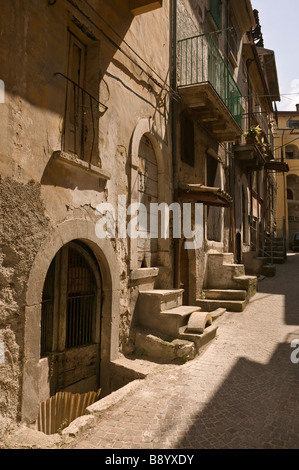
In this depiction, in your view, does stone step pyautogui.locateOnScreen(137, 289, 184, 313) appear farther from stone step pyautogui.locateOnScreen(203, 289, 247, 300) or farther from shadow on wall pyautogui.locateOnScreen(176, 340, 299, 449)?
stone step pyautogui.locateOnScreen(203, 289, 247, 300)

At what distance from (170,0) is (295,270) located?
476 inches

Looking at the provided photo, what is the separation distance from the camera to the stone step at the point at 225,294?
911 centimetres

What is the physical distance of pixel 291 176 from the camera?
37.2 m

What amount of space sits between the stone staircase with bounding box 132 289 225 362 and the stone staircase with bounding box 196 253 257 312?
8.64 ft

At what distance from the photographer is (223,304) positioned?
29.2 ft

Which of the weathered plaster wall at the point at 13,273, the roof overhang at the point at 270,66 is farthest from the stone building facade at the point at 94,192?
the roof overhang at the point at 270,66

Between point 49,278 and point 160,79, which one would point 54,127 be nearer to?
point 49,278

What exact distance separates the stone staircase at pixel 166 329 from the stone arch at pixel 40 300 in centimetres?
61

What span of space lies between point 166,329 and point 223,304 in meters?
3.50

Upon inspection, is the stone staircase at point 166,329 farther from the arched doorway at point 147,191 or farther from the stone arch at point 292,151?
the stone arch at point 292,151

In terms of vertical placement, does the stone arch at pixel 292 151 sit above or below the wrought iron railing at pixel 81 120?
above

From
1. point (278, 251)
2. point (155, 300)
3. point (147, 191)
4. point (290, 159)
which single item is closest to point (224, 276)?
point (147, 191)

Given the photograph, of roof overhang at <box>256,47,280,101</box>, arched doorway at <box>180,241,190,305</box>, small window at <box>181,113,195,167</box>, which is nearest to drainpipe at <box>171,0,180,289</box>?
small window at <box>181,113,195,167</box>
